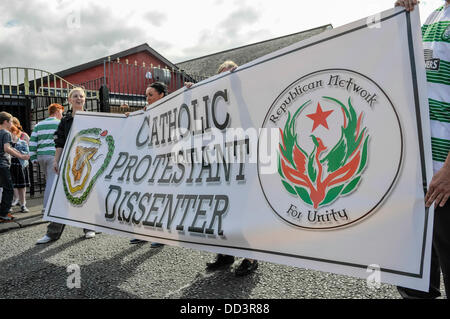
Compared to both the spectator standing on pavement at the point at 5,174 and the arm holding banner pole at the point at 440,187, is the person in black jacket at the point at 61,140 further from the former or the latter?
the arm holding banner pole at the point at 440,187

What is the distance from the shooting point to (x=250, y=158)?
7.90ft

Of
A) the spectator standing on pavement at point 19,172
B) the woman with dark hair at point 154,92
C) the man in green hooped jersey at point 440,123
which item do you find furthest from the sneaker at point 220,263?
the spectator standing on pavement at point 19,172

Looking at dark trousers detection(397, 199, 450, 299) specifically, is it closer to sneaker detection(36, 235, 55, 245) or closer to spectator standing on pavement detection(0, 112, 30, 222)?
sneaker detection(36, 235, 55, 245)

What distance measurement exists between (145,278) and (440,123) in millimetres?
2565

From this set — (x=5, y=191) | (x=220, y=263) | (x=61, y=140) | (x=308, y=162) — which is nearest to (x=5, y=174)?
(x=5, y=191)

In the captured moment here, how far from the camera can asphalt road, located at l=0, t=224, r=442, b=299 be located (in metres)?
2.58

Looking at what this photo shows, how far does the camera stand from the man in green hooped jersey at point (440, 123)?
60.1 inches

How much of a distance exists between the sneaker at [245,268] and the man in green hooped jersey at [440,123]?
5.33 feet

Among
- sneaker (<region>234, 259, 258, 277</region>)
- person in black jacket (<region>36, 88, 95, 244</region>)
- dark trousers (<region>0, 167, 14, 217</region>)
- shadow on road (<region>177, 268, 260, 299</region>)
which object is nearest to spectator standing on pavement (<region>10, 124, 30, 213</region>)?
dark trousers (<region>0, 167, 14, 217</region>)
